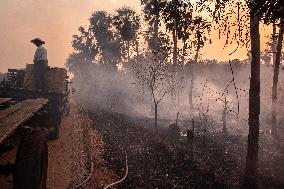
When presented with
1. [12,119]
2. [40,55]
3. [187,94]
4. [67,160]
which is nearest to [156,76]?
[40,55]

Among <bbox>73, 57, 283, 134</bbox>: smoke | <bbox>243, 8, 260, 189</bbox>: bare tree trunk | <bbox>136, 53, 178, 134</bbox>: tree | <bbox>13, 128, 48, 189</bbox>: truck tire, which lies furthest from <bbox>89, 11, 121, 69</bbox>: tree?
<bbox>13, 128, 48, 189</bbox>: truck tire

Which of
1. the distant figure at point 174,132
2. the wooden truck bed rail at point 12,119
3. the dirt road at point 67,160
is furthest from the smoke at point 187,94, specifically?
the wooden truck bed rail at point 12,119

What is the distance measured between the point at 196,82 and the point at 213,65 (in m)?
7.04

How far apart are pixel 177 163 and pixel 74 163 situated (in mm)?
3880

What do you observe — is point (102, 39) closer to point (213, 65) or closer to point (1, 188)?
point (213, 65)

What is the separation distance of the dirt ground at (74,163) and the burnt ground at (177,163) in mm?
427

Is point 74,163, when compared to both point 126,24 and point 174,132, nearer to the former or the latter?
point 174,132

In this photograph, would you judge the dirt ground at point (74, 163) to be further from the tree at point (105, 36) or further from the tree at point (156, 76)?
the tree at point (105, 36)

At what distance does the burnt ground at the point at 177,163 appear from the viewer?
9.43 meters

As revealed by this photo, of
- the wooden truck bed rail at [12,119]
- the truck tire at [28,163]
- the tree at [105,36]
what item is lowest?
the truck tire at [28,163]

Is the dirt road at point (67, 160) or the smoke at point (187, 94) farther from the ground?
the smoke at point (187, 94)

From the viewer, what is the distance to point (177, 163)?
1123 centimetres

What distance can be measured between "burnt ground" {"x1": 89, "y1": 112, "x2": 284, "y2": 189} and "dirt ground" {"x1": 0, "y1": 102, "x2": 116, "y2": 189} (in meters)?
0.43

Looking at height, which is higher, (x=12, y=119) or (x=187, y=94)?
(x=187, y=94)
